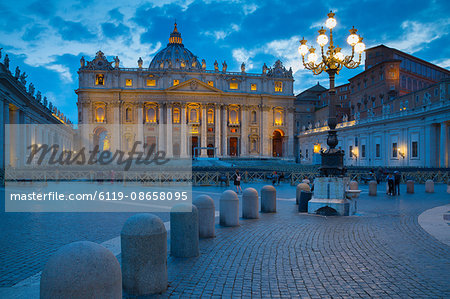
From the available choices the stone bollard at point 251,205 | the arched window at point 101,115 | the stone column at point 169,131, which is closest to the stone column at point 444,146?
the stone bollard at point 251,205

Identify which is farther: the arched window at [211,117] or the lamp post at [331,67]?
the arched window at [211,117]

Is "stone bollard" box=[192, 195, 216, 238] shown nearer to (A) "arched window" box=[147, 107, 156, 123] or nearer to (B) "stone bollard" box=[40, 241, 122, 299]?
(B) "stone bollard" box=[40, 241, 122, 299]

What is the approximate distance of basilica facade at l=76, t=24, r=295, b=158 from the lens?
7625 cm

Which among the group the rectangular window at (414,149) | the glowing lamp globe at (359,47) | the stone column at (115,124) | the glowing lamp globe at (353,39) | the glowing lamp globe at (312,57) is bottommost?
the rectangular window at (414,149)

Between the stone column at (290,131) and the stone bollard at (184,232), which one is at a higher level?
the stone column at (290,131)

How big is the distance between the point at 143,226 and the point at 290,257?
320 cm

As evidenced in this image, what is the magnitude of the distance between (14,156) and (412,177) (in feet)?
120

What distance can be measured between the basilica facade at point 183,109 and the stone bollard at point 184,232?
6673cm

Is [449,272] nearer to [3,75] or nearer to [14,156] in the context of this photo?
[3,75]

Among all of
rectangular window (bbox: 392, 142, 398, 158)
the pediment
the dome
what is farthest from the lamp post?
the dome

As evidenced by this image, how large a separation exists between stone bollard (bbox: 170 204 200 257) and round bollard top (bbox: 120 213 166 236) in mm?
1734

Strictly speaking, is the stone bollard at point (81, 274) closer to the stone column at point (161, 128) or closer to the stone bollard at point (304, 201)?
the stone bollard at point (304, 201)

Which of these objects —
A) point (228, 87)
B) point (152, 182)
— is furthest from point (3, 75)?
point (228, 87)

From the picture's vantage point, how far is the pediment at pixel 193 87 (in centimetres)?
7606
